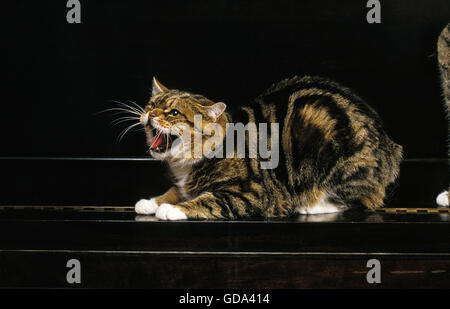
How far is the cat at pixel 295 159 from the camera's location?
55.0 inches

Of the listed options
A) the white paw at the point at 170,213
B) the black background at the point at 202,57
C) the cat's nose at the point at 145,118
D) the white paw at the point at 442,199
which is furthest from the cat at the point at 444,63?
the cat's nose at the point at 145,118

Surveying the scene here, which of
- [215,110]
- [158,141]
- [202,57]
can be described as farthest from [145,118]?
[202,57]

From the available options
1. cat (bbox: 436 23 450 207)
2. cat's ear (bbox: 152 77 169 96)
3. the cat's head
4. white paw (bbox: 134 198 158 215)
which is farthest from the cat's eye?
cat (bbox: 436 23 450 207)

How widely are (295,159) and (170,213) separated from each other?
0.45 metres

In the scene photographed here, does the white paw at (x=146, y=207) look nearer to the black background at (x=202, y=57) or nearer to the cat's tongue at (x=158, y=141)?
the cat's tongue at (x=158, y=141)

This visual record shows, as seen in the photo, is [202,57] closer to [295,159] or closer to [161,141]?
[161,141]

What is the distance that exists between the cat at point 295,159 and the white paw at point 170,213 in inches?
3.1

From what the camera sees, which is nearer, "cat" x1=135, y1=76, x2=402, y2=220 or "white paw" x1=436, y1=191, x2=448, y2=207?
"cat" x1=135, y1=76, x2=402, y2=220

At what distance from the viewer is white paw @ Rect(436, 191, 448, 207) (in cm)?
155

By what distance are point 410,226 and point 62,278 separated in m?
0.96

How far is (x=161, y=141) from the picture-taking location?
1.43m

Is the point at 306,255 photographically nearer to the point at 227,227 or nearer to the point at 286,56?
the point at 227,227

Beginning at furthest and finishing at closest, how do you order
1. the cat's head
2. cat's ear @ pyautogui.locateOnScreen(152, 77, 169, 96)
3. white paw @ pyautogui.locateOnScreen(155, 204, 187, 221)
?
cat's ear @ pyautogui.locateOnScreen(152, 77, 169, 96), the cat's head, white paw @ pyautogui.locateOnScreen(155, 204, 187, 221)

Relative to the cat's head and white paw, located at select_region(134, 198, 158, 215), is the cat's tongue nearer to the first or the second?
the cat's head
